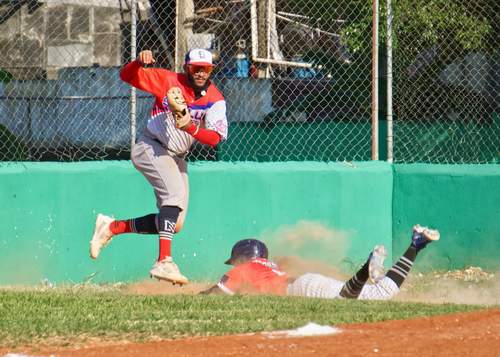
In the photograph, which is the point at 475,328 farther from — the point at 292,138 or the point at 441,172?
the point at 292,138

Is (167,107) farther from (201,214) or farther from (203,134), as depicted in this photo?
(201,214)

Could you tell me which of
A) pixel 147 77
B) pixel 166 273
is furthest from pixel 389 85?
pixel 166 273

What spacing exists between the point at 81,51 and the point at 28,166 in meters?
9.04

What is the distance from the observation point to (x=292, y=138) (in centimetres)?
1223

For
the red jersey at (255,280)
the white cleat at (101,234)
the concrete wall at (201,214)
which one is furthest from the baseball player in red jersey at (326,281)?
the concrete wall at (201,214)

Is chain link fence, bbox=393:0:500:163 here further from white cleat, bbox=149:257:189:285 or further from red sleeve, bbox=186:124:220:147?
white cleat, bbox=149:257:189:285

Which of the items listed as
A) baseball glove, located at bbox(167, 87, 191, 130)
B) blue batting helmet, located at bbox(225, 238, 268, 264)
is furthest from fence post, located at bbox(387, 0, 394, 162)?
baseball glove, located at bbox(167, 87, 191, 130)

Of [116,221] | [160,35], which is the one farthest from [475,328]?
[160,35]

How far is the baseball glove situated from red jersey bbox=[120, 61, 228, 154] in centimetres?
43

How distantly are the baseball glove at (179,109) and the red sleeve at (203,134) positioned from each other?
75mm

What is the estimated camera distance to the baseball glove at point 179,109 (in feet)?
29.1

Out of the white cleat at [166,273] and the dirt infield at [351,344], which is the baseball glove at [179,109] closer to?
the white cleat at [166,273]

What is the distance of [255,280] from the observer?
959 cm

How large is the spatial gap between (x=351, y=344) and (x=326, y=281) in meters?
3.16
